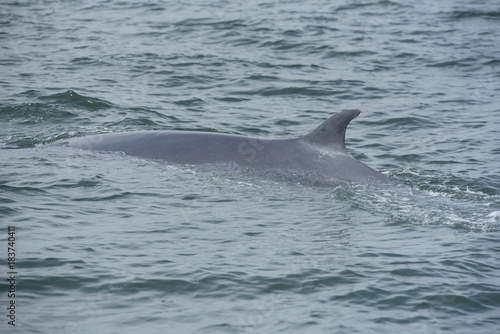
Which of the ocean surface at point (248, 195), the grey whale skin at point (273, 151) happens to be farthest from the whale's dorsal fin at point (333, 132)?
the ocean surface at point (248, 195)

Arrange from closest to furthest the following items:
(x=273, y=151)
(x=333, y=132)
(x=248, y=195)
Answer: (x=248, y=195) < (x=333, y=132) < (x=273, y=151)

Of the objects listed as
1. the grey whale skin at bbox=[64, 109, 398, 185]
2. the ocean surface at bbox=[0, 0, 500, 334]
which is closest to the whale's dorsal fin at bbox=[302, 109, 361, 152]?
the grey whale skin at bbox=[64, 109, 398, 185]

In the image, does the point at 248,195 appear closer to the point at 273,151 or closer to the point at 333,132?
the point at 273,151

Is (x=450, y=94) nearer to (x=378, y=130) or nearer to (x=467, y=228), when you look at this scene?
(x=378, y=130)

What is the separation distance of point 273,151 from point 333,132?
0.96 metres

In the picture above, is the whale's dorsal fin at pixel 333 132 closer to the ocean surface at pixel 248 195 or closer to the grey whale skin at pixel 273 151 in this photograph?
the grey whale skin at pixel 273 151

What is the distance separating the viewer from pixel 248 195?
1159cm

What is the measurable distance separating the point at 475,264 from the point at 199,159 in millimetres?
4608

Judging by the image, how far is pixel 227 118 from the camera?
17078 mm

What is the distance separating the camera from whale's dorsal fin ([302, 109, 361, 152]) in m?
11.6

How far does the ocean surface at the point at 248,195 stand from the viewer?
27.8 ft

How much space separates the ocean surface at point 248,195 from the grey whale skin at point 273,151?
24cm

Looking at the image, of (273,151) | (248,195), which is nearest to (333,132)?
(273,151)

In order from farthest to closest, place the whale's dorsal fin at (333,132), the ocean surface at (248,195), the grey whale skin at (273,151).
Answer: the grey whale skin at (273,151), the whale's dorsal fin at (333,132), the ocean surface at (248,195)
